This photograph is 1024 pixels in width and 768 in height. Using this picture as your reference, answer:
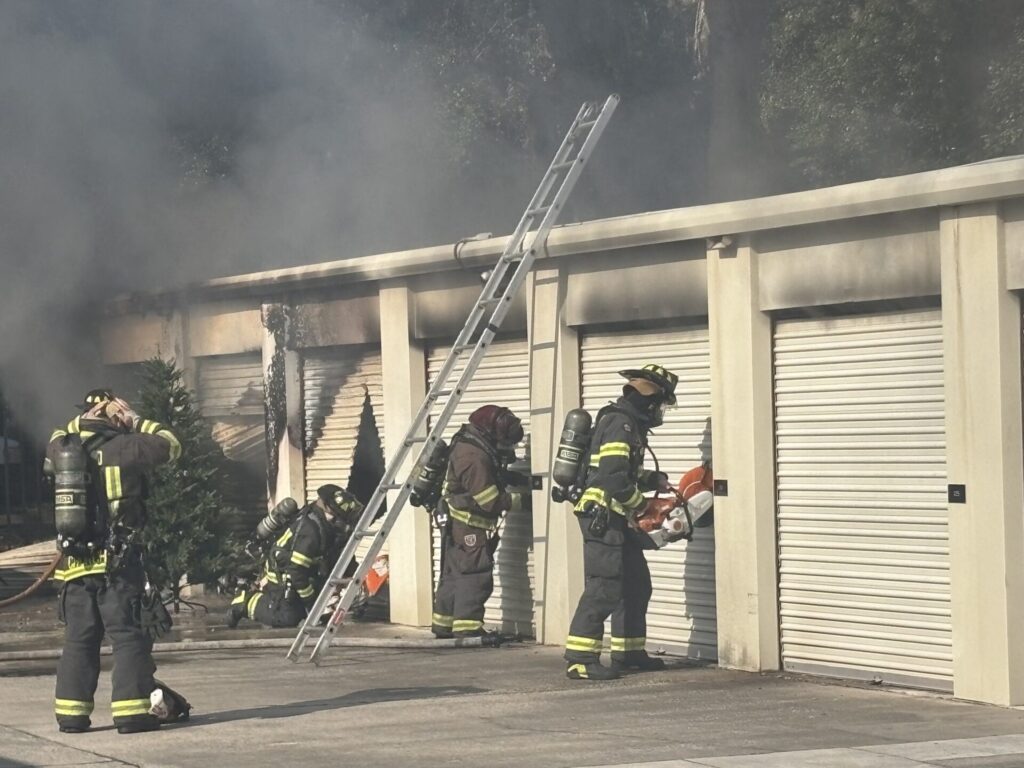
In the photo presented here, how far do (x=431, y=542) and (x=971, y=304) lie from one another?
5.39 metres

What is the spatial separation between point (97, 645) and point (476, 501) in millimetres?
3785

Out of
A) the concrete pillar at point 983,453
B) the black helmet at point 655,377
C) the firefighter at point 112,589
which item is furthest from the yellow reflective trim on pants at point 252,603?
the concrete pillar at point 983,453

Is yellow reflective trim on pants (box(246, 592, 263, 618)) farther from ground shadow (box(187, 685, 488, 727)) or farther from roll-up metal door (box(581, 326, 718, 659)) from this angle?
ground shadow (box(187, 685, 488, 727))

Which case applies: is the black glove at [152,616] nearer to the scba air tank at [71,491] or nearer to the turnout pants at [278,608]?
the scba air tank at [71,491]

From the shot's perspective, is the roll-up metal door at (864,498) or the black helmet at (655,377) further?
the black helmet at (655,377)

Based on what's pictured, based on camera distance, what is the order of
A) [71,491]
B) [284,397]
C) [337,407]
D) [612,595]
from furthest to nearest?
[284,397], [337,407], [612,595], [71,491]

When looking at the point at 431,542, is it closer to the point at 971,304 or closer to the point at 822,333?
the point at 822,333

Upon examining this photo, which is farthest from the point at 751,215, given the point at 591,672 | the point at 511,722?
the point at 511,722

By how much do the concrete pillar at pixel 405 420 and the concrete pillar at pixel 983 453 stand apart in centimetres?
494

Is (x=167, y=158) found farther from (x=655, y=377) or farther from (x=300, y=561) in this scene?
(x=655, y=377)

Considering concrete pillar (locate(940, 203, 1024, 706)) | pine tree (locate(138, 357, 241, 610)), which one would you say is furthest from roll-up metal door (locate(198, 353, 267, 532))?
concrete pillar (locate(940, 203, 1024, 706))

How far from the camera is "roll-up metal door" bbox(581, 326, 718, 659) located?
11.1m

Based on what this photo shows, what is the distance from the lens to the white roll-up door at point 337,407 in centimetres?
1413

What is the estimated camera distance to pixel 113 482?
860 cm
